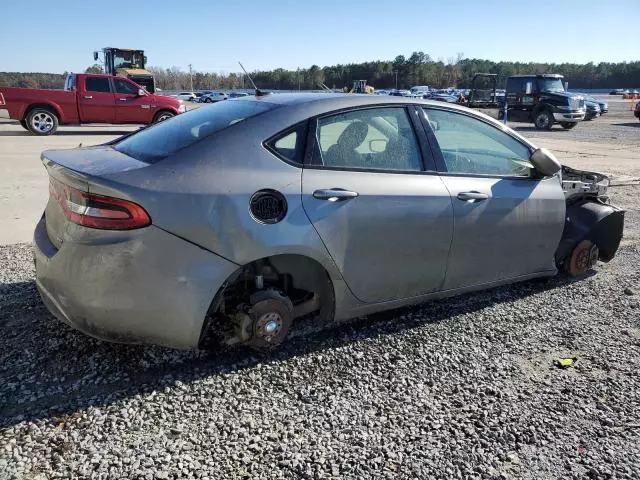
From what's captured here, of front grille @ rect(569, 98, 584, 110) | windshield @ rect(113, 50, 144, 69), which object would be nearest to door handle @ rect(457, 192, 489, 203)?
front grille @ rect(569, 98, 584, 110)

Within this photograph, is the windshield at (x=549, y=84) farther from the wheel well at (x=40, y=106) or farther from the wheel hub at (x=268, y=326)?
the wheel hub at (x=268, y=326)

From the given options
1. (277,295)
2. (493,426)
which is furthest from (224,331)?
(493,426)

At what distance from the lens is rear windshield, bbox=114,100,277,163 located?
10.1ft

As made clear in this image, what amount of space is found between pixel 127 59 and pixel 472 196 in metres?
28.1

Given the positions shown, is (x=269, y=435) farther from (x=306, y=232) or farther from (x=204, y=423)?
(x=306, y=232)

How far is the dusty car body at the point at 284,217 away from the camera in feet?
8.94

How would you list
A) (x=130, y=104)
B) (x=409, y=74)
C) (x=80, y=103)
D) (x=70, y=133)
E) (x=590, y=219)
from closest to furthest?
1. (x=590, y=219)
2. (x=80, y=103)
3. (x=130, y=104)
4. (x=70, y=133)
5. (x=409, y=74)

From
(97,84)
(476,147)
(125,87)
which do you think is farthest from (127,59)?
(476,147)

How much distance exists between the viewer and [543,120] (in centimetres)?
2362

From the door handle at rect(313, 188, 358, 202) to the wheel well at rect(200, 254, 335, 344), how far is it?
355 millimetres

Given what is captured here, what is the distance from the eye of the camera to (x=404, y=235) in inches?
134

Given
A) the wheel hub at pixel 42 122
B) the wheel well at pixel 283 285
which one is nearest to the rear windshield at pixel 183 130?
the wheel well at pixel 283 285

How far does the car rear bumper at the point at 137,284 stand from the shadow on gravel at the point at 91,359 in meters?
0.29

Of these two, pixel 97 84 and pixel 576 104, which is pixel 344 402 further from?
pixel 576 104
